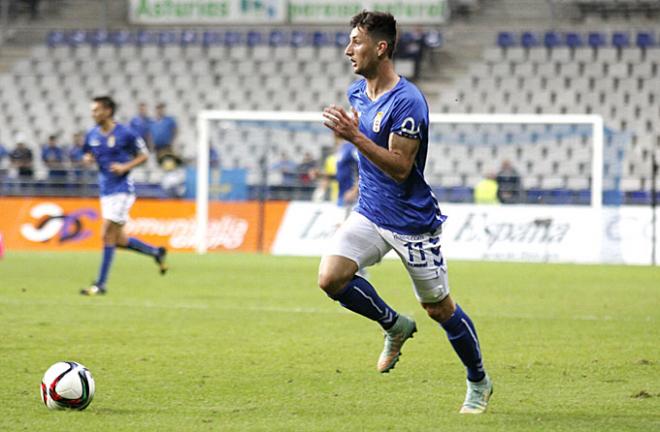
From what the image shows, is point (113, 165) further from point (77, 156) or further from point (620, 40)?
point (620, 40)

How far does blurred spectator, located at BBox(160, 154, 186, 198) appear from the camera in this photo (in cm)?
2598

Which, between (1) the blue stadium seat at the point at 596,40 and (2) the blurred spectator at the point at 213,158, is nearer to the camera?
(2) the blurred spectator at the point at 213,158

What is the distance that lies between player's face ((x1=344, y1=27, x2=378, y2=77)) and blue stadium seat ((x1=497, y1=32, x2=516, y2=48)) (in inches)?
948

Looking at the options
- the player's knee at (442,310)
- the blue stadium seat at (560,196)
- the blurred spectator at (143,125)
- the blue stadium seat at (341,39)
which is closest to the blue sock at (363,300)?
the player's knee at (442,310)

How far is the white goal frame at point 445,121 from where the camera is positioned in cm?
2358

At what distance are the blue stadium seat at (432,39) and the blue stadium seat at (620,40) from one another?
415 centimetres

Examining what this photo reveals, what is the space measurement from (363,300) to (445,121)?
17.5m

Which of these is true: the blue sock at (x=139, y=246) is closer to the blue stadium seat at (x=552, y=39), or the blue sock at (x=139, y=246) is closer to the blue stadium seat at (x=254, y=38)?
the blue stadium seat at (x=552, y=39)

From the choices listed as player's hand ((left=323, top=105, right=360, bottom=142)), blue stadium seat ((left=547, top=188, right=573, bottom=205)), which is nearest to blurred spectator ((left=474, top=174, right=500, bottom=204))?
blue stadium seat ((left=547, top=188, right=573, bottom=205))

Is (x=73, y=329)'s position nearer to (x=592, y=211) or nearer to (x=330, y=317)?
(x=330, y=317)

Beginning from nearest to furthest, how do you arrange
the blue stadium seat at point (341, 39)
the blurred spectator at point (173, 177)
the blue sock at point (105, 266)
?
the blue sock at point (105, 266)
the blurred spectator at point (173, 177)
the blue stadium seat at point (341, 39)

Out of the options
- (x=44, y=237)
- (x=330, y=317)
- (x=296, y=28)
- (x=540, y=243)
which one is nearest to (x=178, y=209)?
(x=44, y=237)

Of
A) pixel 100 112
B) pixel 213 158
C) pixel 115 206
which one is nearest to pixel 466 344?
pixel 100 112

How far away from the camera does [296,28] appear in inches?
1312
